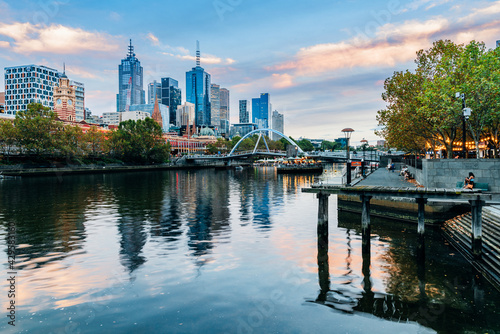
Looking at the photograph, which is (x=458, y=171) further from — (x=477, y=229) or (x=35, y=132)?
(x=35, y=132)

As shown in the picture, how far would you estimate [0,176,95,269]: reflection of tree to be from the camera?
1930 cm

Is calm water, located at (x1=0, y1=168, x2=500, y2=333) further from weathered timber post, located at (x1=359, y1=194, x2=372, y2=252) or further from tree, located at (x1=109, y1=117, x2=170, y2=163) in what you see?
tree, located at (x1=109, y1=117, x2=170, y2=163)

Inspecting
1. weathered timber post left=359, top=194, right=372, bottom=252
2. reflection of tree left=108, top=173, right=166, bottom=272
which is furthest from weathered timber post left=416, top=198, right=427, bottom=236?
reflection of tree left=108, top=173, right=166, bottom=272

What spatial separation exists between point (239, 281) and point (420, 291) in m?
7.33

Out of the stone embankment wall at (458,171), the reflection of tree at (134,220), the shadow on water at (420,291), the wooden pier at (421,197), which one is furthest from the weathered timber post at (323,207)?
the stone embankment wall at (458,171)

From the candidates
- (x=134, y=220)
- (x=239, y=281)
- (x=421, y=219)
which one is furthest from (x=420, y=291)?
(x=134, y=220)

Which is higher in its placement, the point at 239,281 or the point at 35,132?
the point at 35,132

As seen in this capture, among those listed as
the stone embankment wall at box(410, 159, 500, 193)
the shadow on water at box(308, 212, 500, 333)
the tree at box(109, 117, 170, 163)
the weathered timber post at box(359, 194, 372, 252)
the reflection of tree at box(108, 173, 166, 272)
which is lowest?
the shadow on water at box(308, 212, 500, 333)

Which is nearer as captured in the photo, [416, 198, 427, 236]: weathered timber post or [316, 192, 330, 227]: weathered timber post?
[416, 198, 427, 236]: weathered timber post

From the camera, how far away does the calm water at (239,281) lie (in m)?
11.5

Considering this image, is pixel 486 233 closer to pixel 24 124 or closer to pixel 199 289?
pixel 199 289

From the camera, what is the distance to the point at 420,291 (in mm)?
13711

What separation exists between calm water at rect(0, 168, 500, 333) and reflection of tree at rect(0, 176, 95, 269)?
0.16 meters

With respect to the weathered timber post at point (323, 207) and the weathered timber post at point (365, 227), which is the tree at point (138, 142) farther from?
the weathered timber post at point (365, 227)
